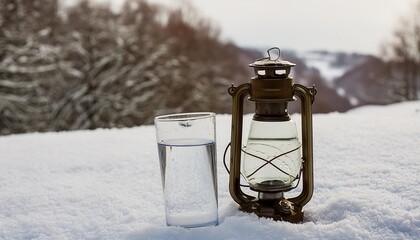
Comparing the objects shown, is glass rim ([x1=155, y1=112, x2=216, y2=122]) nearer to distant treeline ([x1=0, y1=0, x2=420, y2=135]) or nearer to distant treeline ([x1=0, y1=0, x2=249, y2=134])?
distant treeline ([x1=0, y1=0, x2=420, y2=135])

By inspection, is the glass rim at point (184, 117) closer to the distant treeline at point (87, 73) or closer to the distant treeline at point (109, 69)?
the distant treeline at point (109, 69)

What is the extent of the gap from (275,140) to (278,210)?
0.73ft

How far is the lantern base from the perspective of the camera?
1.63 metres

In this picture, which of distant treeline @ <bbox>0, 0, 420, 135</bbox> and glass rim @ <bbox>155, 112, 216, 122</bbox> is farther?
distant treeline @ <bbox>0, 0, 420, 135</bbox>

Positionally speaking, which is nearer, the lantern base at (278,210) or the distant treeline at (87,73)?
the lantern base at (278,210)

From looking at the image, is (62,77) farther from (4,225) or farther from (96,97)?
(4,225)

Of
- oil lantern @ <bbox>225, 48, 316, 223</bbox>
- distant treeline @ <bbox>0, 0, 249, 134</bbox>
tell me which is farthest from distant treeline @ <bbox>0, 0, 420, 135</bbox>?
oil lantern @ <bbox>225, 48, 316, 223</bbox>

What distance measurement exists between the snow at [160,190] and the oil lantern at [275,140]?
0.08m

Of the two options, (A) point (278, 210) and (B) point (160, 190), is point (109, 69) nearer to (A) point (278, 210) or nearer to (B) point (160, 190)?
(B) point (160, 190)

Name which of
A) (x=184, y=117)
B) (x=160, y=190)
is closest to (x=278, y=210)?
(x=184, y=117)

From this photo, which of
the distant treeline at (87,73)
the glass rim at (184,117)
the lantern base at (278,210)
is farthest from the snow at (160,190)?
the distant treeline at (87,73)

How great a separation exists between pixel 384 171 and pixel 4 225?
4.77ft

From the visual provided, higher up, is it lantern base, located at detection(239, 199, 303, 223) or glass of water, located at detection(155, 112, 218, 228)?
glass of water, located at detection(155, 112, 218, 228)

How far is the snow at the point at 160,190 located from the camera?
1560 mm
